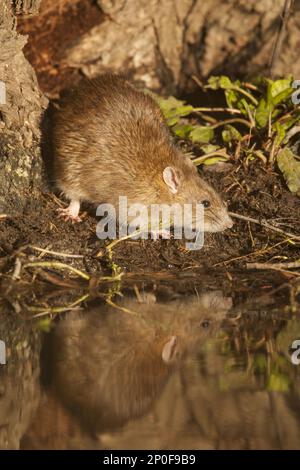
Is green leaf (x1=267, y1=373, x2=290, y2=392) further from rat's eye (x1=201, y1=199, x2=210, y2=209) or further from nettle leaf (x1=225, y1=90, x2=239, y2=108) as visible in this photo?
nettle leaf (x1=225, y1=90, x2=239, y2=108)

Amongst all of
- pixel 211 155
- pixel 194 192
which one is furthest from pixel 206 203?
pixel 211 155

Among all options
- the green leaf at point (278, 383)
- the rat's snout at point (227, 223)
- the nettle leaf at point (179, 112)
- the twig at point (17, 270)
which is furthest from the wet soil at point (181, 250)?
the green leaf at point (278, 383)

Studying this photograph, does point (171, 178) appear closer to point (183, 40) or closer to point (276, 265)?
point (276, 265)

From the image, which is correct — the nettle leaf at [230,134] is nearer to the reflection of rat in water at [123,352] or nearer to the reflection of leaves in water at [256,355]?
the reflection of rat in water at [123,352]

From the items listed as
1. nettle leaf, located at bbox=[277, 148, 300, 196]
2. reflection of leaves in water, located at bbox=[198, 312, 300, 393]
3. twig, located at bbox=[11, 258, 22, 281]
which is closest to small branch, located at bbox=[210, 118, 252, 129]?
nettle leaf, located at bbox=[277, 148, 300, 196]

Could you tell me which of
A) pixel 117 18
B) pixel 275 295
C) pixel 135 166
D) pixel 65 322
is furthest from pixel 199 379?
pixel 117 18

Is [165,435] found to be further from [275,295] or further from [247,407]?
[275,295]
